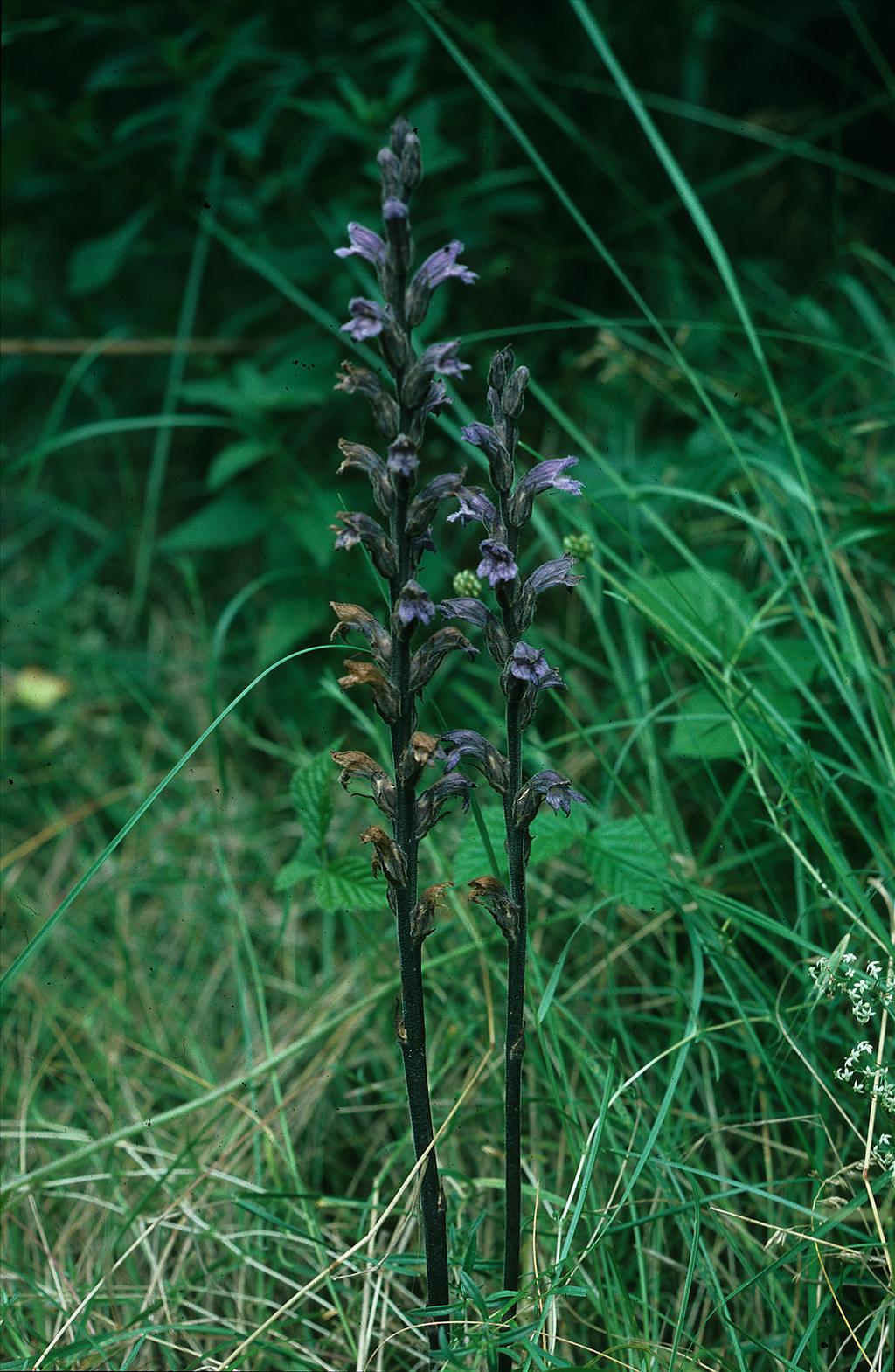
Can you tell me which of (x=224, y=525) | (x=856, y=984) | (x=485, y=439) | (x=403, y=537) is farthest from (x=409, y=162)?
(x=224, y=525)

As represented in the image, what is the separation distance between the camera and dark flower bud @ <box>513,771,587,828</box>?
1635mm

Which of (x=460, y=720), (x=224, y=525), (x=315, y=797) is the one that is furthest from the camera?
(x=224, y=525)

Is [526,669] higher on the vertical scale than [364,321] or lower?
lower

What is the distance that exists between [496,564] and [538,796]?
1.10ft

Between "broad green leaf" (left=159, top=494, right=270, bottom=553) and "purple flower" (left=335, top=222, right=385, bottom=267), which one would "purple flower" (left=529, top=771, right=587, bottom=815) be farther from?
"broad green leaf" (left=159, top=494, right=270, bottom=553)

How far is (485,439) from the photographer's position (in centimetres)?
157

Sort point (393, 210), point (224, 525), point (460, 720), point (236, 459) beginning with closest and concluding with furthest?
point (393, 210) < point (460, 720) < point (236, 459) < point (224, 525)

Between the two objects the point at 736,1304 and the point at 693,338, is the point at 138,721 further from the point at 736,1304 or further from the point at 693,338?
the point at 736,1304

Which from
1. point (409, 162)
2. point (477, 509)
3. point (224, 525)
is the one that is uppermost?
point (224, 525)

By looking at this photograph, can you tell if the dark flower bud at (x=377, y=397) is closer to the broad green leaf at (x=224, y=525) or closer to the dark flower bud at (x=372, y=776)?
the dark flower bud at (x=372, y=776)

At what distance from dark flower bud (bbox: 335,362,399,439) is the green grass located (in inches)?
17.7

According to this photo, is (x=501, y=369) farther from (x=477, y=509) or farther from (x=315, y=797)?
(x=315, y=797)

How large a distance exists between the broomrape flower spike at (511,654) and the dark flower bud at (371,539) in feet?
0.30

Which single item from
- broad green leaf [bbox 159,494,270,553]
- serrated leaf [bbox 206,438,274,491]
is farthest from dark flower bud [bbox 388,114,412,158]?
broad green leaf [bbox 159,494,270,553]
